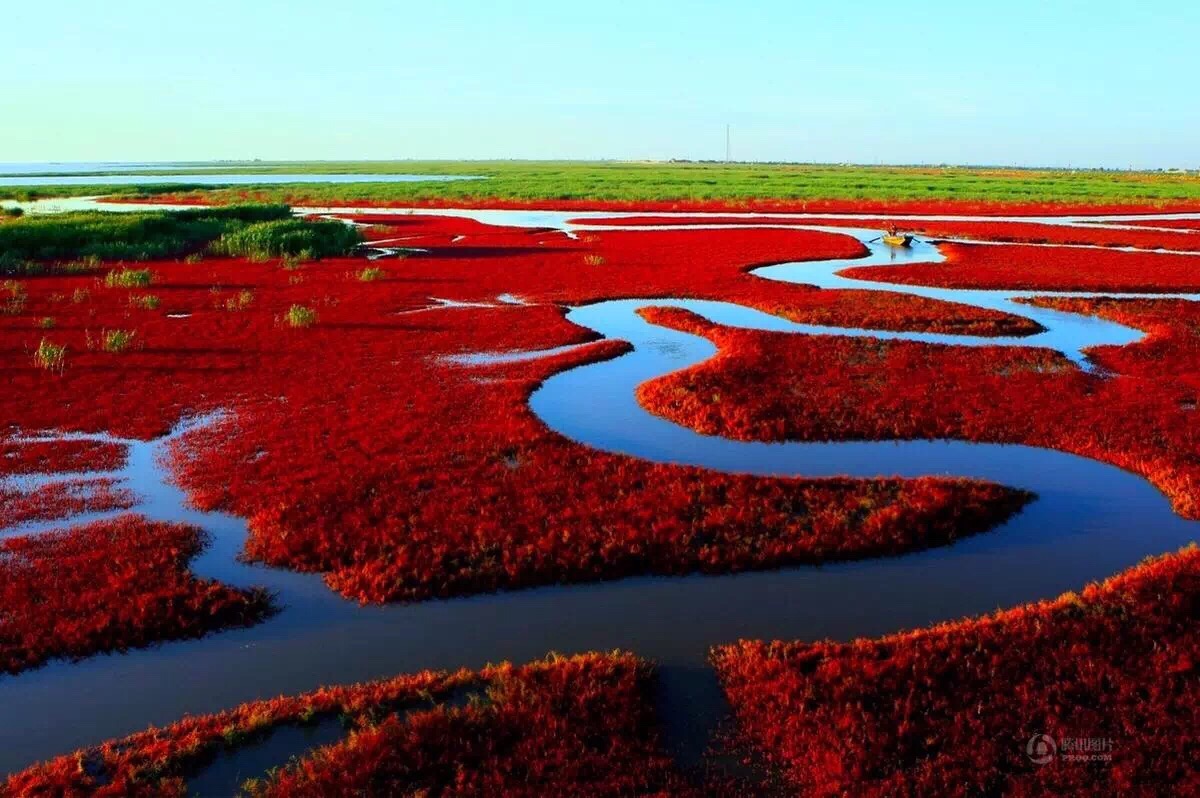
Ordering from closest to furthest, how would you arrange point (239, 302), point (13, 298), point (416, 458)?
1. point (416, 458)
2. point (239, 302)
3. point (13, 298)

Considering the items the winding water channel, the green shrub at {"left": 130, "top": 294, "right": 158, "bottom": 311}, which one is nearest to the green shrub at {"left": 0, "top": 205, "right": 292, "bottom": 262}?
the green shrub at {"left": 130, "top": 294, "right": 158, "bottom": 311}

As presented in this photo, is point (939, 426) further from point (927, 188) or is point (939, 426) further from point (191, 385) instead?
point (927, 188)

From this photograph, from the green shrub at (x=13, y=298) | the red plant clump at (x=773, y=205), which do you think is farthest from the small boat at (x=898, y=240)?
the green shrub at (x=13, y=298)

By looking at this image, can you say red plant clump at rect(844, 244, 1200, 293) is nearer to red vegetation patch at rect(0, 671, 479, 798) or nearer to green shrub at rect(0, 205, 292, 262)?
red vegetation patch at rect(0, 671, 479, 798)

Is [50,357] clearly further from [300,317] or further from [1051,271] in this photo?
[1051,271]

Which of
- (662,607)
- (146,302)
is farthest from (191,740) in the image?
(146,302)
